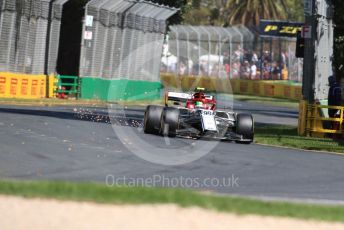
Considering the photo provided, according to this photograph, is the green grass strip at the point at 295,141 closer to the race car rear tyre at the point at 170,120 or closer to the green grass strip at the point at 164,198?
the race car rear tyre at the point at 170,120

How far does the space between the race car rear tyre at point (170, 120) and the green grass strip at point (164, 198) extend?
361 inches

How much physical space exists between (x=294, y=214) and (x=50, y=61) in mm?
26899

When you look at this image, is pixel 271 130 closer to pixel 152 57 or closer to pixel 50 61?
pixel 50 61

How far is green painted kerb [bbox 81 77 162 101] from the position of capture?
38.0 meters

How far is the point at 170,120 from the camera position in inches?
803

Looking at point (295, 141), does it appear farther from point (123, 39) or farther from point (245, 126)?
point (123, 39)

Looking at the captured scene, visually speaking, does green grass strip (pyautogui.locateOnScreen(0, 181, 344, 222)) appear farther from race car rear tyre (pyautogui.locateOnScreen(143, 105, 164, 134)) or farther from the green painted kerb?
the green painted kerb

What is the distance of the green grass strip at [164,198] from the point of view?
10078mm

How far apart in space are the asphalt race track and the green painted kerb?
628 inches

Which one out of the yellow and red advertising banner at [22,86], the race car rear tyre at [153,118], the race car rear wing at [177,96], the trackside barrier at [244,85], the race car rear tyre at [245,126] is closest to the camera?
the race car rear tyre at [153,118]

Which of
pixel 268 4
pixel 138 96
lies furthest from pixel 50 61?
pixel 268 4

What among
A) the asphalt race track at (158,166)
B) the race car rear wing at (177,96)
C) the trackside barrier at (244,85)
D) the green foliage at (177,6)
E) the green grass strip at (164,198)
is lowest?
the green grass strip at (164,198)

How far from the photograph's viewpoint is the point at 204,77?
5825cm

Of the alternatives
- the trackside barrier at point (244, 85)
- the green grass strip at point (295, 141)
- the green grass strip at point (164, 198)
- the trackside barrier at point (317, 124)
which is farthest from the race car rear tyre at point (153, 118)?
the trackside barrier at point (244, 85)
